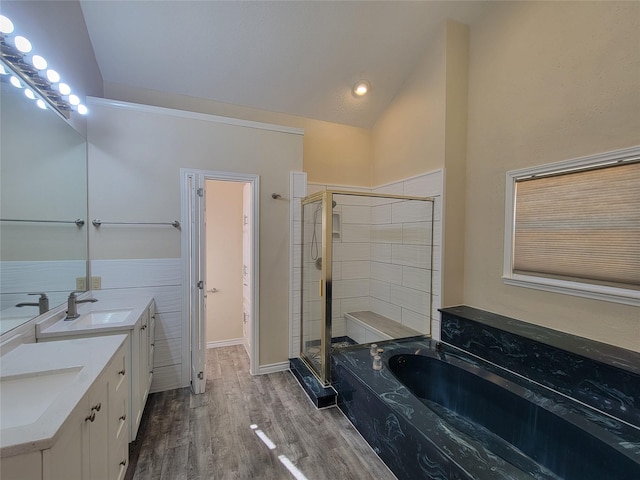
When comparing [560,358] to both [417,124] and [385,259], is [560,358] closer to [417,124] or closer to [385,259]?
[385,259]

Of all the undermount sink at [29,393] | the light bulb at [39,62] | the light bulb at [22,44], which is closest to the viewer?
the undermount sink at [29,393]

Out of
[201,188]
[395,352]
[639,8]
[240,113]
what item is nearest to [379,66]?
[240,113]

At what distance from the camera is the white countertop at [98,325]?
1677mm

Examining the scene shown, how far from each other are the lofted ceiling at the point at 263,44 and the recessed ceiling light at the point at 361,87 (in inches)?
2.3

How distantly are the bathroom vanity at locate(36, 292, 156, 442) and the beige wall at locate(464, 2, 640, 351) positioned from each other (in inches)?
111

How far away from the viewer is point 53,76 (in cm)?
180

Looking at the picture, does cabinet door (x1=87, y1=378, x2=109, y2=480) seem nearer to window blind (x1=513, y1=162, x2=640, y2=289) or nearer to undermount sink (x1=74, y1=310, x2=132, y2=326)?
undermount sink (x1=74, y1=310, x2=132, y2=326)

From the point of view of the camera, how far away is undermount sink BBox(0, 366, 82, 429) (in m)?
1.08

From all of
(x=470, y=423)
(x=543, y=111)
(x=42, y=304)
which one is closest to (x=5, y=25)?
(x=42, y=304)

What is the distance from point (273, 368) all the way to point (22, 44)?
3.07 m

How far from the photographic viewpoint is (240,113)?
3.17m

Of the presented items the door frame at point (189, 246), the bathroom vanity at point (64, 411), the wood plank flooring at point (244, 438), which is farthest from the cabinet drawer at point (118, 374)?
the door frame at point (189, 246)

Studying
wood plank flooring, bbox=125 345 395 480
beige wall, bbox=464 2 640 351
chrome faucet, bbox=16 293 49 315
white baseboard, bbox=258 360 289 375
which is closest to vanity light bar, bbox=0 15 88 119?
chrome faucet, bbox=16 293 49 315

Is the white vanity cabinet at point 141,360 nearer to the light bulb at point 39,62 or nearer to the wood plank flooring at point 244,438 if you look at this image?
the wood plank flooring at point 244,438
